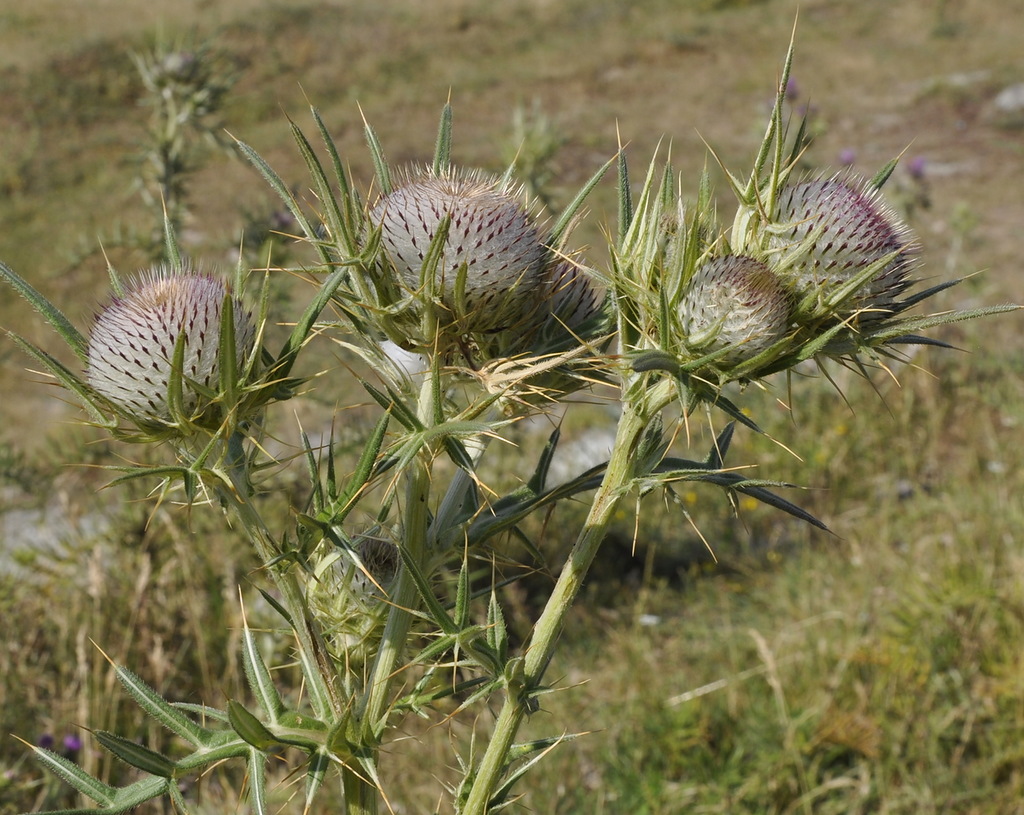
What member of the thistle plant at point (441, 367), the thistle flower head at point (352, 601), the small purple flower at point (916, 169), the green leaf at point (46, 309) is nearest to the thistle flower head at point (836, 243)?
the thistle plant at point (441, 367)

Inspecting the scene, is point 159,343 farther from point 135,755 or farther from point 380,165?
point 135,755

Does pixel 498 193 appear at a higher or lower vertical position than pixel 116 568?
higher

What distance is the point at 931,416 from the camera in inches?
282

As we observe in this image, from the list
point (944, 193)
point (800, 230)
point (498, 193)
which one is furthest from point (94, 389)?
point (944, 193)

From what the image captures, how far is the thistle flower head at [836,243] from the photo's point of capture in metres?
1.60

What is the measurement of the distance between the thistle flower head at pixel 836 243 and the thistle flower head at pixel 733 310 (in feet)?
0.25

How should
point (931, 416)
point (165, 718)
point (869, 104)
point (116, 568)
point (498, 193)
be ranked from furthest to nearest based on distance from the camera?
point (869, 104)
point (931, 416)
point (116, 568)
point (498, 193)
point (165, 718)

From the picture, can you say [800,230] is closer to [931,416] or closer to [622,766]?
[622,766]

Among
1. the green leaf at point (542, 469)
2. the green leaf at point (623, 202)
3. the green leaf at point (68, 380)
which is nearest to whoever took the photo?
the green leaf at point (68, 380)

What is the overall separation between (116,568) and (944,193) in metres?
13.9

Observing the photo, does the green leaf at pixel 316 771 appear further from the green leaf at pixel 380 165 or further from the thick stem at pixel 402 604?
the green leaf at pixel 380 165

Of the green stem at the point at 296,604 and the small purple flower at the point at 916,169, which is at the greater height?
the green stem at the point at 296,604

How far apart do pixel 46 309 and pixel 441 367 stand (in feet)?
2.04

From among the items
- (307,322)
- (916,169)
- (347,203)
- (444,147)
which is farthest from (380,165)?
(916,169)
